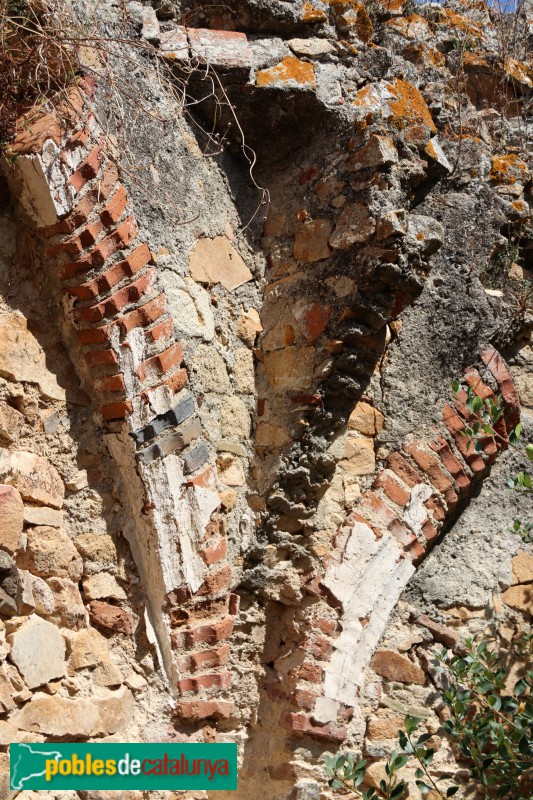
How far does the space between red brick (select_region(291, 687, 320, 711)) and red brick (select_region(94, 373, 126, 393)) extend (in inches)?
46.2

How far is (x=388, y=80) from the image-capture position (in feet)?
11.1

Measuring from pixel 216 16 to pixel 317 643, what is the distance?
2.37m

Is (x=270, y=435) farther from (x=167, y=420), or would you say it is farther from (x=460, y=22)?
(x=460, y=22)

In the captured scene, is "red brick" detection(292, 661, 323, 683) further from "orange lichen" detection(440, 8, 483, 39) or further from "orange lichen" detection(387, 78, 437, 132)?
"orange lichen" detection(440, 8, 483, 39)

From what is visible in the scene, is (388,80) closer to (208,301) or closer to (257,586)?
(208,301)

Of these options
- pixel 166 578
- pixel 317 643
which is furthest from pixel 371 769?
pixel 166 578

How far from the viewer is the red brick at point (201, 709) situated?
272 cm

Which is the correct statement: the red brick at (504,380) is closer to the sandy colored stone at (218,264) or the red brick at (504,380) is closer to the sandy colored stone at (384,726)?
the sandy colored stone at (218,264)

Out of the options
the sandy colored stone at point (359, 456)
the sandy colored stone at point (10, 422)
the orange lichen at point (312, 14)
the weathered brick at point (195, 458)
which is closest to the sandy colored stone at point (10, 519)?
the sandy colored stone at point (10, 422)

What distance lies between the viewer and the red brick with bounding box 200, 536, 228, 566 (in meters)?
2.81

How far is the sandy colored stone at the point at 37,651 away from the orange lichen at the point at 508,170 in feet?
8.39

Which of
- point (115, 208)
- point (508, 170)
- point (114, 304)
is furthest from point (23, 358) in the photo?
point (508, 170)

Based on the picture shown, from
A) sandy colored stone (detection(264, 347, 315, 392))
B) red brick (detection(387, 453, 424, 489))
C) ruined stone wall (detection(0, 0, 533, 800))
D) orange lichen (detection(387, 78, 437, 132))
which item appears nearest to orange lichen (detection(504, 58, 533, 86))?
ruined stone wall (detection(0, 0, 533, 800))

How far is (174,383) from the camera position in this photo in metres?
2.82
